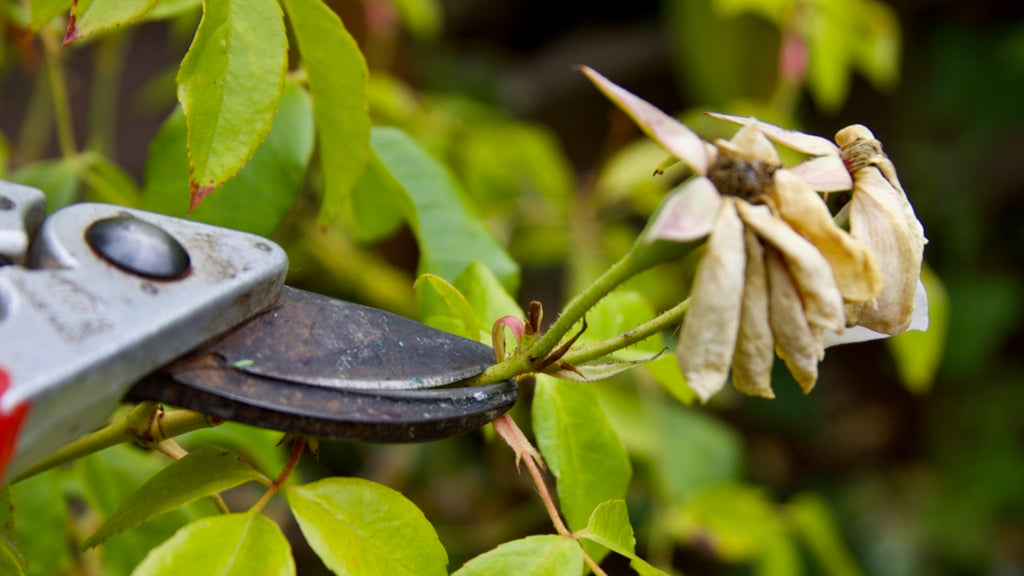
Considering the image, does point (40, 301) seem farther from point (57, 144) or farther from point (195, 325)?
point (57, 144)

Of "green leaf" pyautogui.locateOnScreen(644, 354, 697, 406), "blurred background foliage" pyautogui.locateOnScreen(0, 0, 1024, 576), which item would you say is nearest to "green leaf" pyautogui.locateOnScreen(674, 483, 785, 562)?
"blurred background foliage" pyautogui.locateOnScreen(0, 0, 1024, 576)

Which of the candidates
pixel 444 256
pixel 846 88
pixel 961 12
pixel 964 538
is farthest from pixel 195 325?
pixel 961 12

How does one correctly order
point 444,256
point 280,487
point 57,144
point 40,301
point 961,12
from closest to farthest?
point 40,301 < point 280,487 < point 444,256 < point 57,144 < point 961,12

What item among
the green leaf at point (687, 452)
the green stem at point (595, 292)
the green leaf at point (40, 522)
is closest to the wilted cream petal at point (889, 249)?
the green stem at point (595, 292)

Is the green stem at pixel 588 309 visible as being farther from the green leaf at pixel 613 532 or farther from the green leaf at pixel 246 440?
the green leaf at pixel 246 440

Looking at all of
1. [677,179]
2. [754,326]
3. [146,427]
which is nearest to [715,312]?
[754,326]
